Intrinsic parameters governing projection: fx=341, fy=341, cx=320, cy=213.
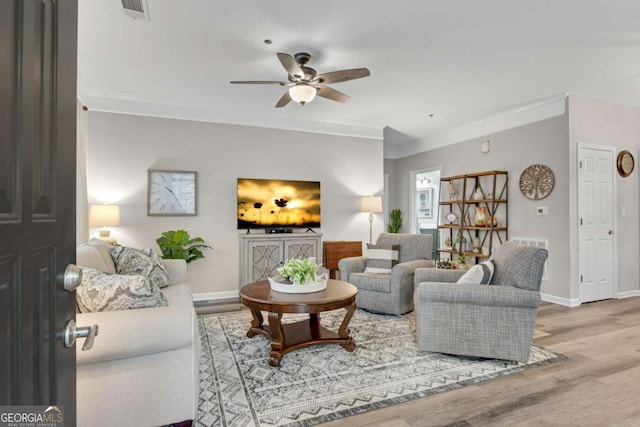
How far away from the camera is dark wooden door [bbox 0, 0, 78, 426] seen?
56 centimetres

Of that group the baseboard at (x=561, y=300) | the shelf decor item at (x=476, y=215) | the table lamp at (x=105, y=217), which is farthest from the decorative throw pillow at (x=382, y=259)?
the table lamp at (x=105, y=217)

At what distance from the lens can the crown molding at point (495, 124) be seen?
4.42 meters

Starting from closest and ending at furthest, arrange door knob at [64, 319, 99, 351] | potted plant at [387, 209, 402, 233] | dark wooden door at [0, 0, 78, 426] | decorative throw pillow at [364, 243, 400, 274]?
dark wooden door at [0, 0, 78, 426] < door knob at [64, 319, 99, 351] < decorative throw pillow at [364, 243, 400, 274] < potted plant at [387, 209, 402, 233]

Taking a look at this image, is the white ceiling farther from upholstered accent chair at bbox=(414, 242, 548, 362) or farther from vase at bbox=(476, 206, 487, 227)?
upholstered accent chair at bbox=(414, 242, 548, 362)

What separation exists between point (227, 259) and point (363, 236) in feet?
7.21

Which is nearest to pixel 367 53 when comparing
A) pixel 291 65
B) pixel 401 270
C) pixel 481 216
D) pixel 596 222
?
pixel 291 65

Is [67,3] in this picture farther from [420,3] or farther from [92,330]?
[420,3]

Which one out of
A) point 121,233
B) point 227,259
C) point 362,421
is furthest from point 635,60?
point 121,233

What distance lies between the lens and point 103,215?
12.8 feet

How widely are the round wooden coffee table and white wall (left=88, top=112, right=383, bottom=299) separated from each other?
1.85 m

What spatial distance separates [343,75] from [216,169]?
98.7 inches

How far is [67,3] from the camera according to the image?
822mm

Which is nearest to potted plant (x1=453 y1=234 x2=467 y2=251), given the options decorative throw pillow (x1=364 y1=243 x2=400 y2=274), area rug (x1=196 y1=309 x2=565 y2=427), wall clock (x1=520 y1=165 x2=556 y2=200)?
wall clock (x1=520 y1=165 x2=556 y2=200)

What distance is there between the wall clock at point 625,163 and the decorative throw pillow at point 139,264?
5.93 meters
